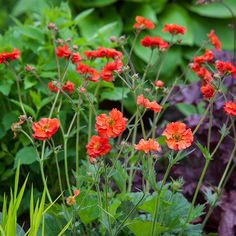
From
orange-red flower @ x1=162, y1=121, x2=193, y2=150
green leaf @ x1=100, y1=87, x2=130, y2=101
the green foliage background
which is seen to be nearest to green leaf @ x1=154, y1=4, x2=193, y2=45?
the green foliage background

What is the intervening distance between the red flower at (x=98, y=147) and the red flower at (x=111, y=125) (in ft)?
0.07

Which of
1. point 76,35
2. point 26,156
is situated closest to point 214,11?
point 76,35

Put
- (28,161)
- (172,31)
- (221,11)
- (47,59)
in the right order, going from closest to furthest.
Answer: (172,31), (28,161), (47,59), (221,11)

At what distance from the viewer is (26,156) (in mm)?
2229

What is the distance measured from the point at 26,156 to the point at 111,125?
29.4 inches

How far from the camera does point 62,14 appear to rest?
262 cm

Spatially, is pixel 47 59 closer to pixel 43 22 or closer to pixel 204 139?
pixel 43 22

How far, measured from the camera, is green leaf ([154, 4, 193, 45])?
3633 millimetres

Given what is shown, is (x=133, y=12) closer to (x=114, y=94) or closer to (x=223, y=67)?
(x=114, y=94)

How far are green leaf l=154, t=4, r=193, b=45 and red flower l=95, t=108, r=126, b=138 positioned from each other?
2.11 m

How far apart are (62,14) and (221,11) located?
4.71 feet

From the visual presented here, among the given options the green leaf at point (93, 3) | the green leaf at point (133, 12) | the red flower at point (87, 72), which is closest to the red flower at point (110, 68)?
the red flower at point (87, 72)

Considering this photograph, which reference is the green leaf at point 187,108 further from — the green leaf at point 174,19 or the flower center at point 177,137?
the flower center at point 177,137

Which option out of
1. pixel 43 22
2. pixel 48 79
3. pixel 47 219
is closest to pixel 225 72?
pixel 47 219
